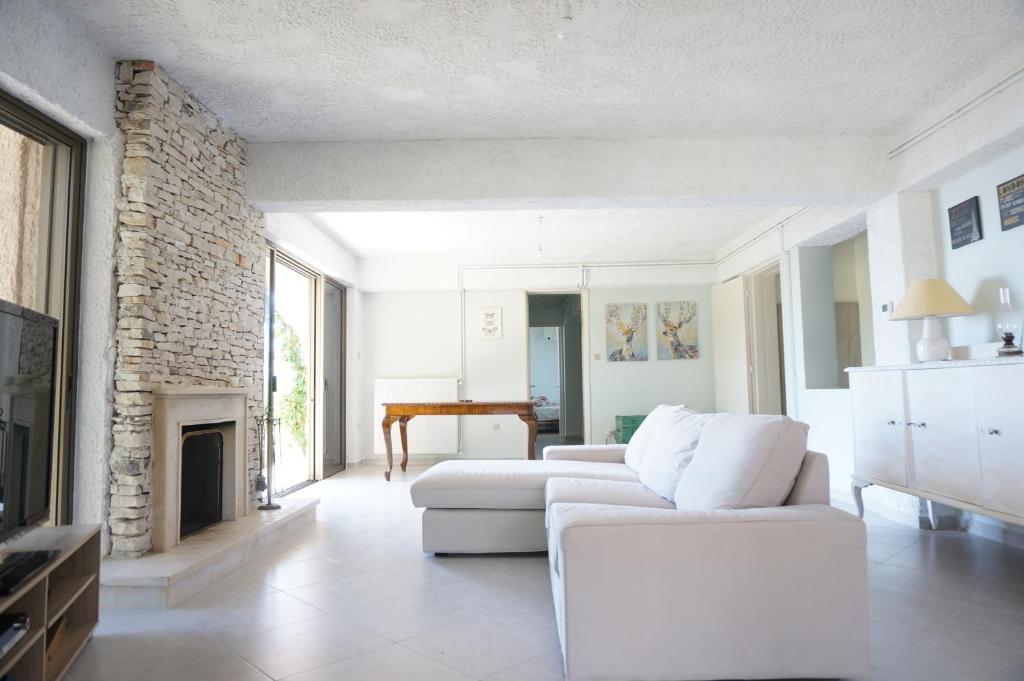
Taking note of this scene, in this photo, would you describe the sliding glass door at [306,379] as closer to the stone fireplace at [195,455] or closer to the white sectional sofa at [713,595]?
the stone fireplace at [195,455]

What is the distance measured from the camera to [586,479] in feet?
10.7

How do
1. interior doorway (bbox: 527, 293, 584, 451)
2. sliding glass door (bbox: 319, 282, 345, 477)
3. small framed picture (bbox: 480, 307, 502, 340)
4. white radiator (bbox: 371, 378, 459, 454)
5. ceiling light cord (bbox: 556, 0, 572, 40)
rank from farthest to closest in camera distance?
interior doorway (bbox: 527, 293, 584, 451), small framed picture (bbox: 480, 307, 502, 340), white radiator (bbox: 371, 378, 459, 454), sliding glass door (bbox: 319, 282, 345, 477), ceiling light cord (bbox: 556, 0, 572, 40)

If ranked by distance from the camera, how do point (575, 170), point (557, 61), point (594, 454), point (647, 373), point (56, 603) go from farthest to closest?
point (647, 373), point (594, 454), point (575, 170), point (557, 61), point (56, 603)

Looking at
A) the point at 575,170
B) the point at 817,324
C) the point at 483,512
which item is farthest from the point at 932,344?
the point at 483,512

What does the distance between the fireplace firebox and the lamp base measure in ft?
13.1

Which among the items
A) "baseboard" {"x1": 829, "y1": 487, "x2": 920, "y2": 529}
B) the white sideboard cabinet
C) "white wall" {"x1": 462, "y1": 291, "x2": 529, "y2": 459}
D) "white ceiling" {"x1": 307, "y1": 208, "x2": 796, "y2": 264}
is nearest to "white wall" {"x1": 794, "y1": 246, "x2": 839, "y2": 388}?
"white ceiling" {"x1": 307, "y1": 208, "x2": 796, "y2": 264}

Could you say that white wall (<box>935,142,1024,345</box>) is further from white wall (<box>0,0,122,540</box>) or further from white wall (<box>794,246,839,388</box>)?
white wall (<box>0,0,122,540</box>)

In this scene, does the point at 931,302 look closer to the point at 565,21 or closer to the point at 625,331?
the point at 565,21

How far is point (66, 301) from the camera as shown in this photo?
2.84 metres

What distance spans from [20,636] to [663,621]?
167 centimetres

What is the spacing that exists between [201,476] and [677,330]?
19.3 ft

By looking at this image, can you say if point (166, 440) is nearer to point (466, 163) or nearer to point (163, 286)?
point (163, 286)

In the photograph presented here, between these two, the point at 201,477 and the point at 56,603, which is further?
the point at 201,477

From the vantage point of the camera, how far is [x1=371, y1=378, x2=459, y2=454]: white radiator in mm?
7504
